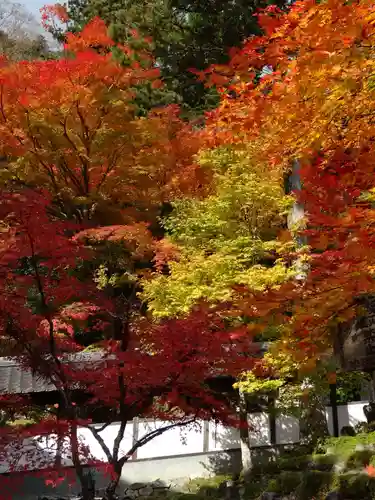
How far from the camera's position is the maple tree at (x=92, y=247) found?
6598 millimetres

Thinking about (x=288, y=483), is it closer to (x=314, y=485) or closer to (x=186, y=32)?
(x=314, y=485)

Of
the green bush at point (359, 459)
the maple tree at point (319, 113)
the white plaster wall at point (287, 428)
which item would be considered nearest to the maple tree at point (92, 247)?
the green bush at point (359, 459)

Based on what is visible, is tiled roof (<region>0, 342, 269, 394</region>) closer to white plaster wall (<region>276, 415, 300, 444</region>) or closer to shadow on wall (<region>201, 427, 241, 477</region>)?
white plaster wall (<region>276, 415, 300, 444</region>)

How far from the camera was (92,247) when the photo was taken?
42.0 ft

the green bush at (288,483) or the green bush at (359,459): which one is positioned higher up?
the green bush at (359,459)

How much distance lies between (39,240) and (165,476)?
897 centimetres

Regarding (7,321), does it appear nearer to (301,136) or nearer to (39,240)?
(39,240)

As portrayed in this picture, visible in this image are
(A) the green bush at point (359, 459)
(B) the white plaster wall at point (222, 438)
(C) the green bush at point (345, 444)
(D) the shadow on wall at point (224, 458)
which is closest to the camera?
(A) the green bush at point (359, 459)

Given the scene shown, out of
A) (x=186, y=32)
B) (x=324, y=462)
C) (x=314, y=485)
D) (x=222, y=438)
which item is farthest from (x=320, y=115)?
(x=186, y=32)

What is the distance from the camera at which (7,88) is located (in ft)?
38.7

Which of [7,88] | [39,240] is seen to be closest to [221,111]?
[39,240]

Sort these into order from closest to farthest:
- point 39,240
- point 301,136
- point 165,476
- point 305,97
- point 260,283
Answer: point 305,97
point 301,136
point 39,240
point 260,283
point 165,476

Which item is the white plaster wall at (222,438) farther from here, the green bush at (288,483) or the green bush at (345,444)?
the green bush at (288,483)

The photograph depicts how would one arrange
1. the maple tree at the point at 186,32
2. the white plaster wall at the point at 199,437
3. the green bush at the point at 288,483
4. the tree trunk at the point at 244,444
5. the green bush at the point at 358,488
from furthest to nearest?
the maple tree at the point at 186,32
the white plaster wall at the point at 199,437
the tree trunk at the point at 244,444
the green bush at the point at 288,483
the green bush at the point at 358,488
